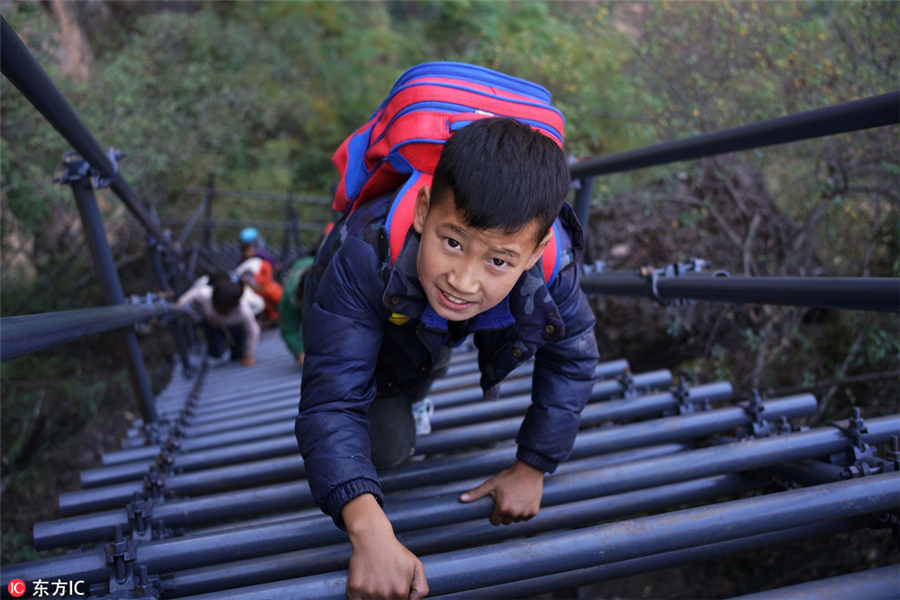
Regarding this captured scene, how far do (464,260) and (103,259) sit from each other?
1659 mm

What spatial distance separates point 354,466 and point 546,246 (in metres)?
0.63

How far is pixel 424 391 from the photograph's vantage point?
6.59 feet

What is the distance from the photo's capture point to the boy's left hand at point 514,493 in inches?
60.2

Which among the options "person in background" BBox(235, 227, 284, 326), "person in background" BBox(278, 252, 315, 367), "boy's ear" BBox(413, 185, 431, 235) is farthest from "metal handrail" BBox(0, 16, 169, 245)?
"person in background" BBox(235, 227, 284, 326)

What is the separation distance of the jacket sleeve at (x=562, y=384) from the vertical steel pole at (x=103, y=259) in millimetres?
1554

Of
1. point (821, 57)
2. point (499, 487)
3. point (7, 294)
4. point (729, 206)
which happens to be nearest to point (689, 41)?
point (821, 57)

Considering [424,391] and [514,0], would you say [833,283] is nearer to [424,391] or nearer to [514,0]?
[424,391]

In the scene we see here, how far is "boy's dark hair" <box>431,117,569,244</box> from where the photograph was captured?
1.27 meters

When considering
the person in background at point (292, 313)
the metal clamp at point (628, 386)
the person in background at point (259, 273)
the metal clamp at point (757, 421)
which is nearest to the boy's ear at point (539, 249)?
the metal clamp at point (757, 421)

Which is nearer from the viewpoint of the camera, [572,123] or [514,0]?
[572,123]

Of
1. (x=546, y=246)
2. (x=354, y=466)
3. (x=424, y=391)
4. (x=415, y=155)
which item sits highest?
(x=415, y=155)

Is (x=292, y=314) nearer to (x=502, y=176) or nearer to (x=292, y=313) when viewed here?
(x=292, y=313)

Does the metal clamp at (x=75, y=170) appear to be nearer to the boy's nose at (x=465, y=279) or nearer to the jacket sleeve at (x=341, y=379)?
the jacket sleeve at (x=341, y=379)

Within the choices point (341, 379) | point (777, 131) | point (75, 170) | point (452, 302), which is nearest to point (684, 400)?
point (777, 131)
